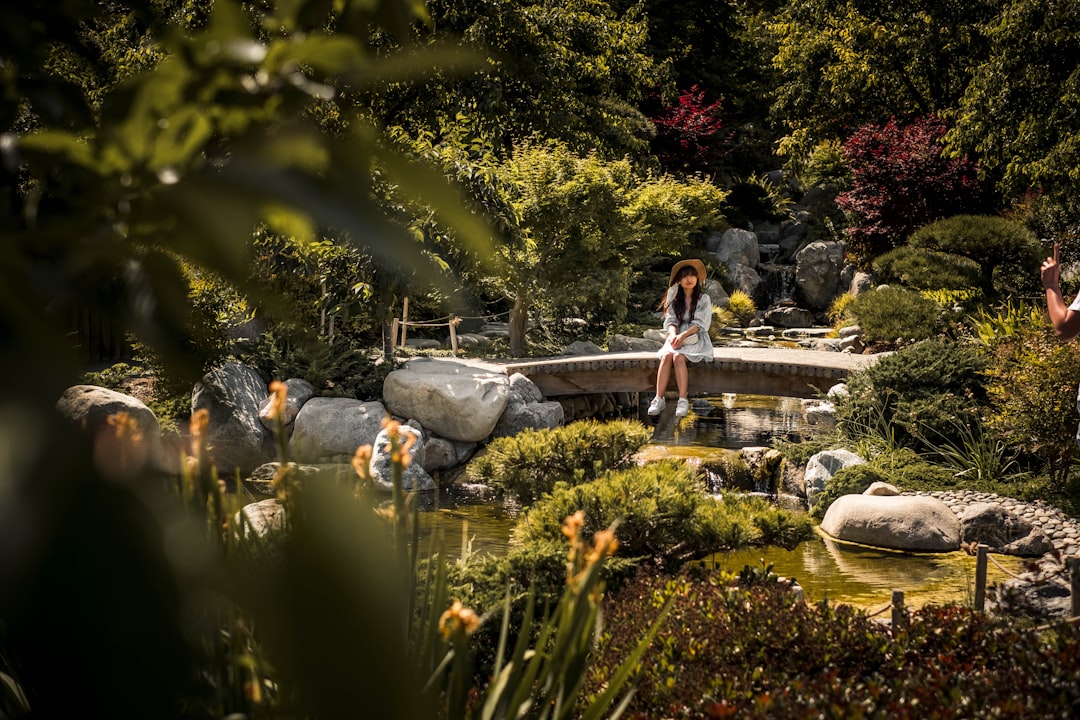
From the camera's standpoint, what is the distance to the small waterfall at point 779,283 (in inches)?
959

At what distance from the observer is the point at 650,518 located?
181 inches

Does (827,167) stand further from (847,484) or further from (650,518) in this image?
(650,518)

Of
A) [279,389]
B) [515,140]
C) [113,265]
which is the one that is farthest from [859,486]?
[515,140]

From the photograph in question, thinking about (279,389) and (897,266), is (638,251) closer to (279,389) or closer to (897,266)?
(897,266)

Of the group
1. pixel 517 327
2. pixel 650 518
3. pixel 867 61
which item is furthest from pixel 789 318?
pixel 650 518

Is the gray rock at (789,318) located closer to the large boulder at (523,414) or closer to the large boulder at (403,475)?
the large boulder at (523,414)

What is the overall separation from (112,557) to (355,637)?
170 millimetres

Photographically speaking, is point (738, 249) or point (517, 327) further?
point (738, 249)

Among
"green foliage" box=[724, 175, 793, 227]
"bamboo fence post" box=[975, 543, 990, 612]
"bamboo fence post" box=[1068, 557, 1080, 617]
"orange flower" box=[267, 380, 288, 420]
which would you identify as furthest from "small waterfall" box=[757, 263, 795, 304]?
A: "orange flower" box=[267, 380, 288, 420]

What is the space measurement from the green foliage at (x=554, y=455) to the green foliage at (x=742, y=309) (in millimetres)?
15826

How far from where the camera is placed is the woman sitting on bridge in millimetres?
10344

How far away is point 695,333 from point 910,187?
9.85m

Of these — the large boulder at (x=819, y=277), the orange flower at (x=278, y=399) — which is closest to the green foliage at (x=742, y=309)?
the large boulder at (x=819, y=277)

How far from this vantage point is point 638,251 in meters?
16.1
